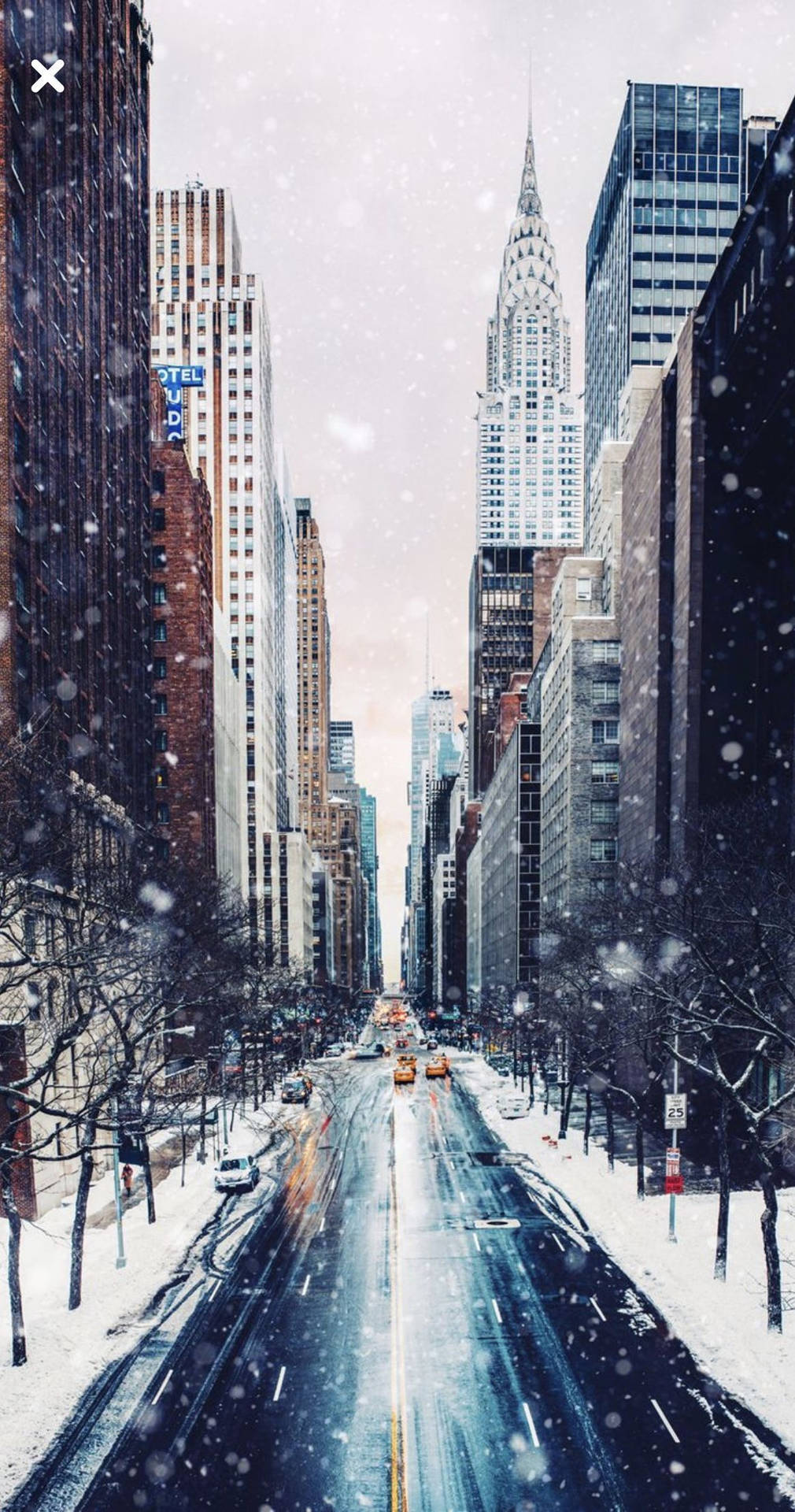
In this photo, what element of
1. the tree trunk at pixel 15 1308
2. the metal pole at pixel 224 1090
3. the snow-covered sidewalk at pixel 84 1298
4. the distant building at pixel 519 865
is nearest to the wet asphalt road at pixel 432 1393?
the snow-covered sidewalk at pixel 84 1298

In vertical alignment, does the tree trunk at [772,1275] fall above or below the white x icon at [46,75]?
below

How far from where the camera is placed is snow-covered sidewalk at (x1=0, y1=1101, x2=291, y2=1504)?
1948cm

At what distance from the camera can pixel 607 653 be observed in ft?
279

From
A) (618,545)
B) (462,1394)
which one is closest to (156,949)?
(462,1394)

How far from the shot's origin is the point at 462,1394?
66.2ft

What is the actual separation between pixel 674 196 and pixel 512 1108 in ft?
404

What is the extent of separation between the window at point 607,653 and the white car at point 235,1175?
52405mm

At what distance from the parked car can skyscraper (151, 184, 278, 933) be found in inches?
2558

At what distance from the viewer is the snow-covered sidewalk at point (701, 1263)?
67.5 ft

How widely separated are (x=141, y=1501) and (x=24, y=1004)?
1779 cm

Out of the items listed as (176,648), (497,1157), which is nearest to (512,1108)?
(497,1157)

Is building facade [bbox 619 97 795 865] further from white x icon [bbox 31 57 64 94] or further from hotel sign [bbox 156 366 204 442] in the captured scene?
hotel sign [bbox 156 366 204 442]

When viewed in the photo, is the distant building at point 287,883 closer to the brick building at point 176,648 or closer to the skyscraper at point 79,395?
the brick building at point 176,648

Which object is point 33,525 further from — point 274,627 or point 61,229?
point 274,627
